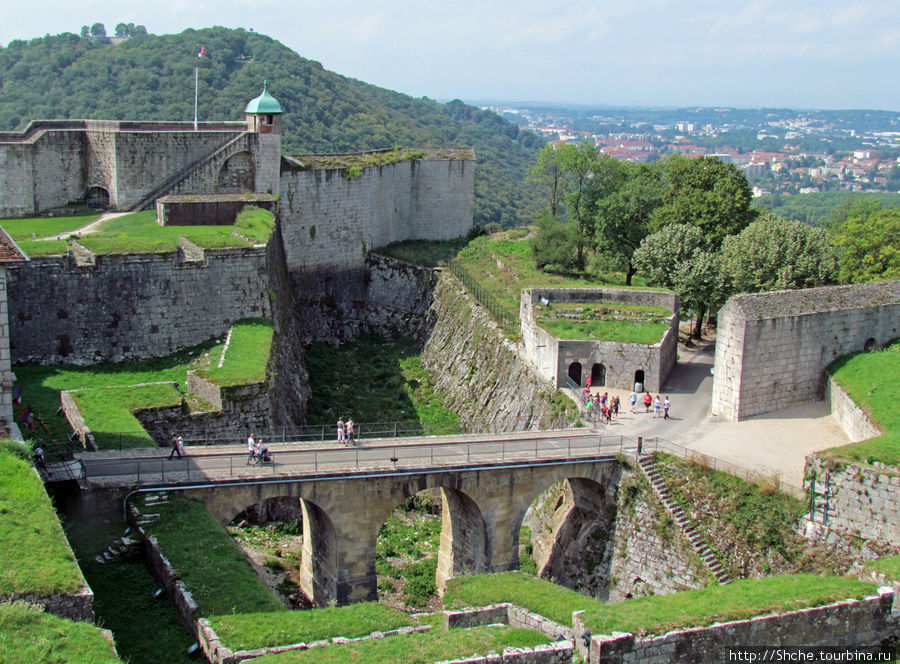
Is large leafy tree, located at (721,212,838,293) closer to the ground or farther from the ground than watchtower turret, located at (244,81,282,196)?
closer to the ground

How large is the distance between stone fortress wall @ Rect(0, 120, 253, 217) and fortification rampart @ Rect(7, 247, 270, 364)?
13.0 meters

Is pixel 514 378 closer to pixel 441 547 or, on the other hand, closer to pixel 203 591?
pixel 441 547

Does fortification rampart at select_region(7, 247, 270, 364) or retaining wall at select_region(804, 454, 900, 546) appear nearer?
retaining wall at select_region(804, 454, 900, 546)

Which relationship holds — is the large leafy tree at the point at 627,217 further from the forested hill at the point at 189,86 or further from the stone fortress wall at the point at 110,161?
the forested hill at the point at 189,86

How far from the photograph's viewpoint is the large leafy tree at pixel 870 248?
50.2m

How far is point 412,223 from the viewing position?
222ft

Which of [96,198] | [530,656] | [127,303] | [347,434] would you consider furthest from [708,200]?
[530,656]

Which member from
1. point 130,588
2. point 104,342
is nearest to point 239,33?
point 104,342

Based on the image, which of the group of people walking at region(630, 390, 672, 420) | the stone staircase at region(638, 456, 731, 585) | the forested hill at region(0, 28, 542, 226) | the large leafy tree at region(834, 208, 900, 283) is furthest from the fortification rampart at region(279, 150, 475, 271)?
the stone staircase at region(638, 456, 731, 585)

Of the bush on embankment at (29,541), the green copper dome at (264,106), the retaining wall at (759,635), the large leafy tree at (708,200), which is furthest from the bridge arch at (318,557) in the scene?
the green copper dome at (264,106)

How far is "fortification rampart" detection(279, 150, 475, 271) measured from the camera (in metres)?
57.4

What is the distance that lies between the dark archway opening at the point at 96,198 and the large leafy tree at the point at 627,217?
26.6 m

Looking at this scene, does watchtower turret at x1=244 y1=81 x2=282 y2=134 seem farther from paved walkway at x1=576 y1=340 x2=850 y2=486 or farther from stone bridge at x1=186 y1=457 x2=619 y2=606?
stone bridge at x1=186 y1=457 x2=619 y2=606

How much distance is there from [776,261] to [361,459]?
23750 millimetres
